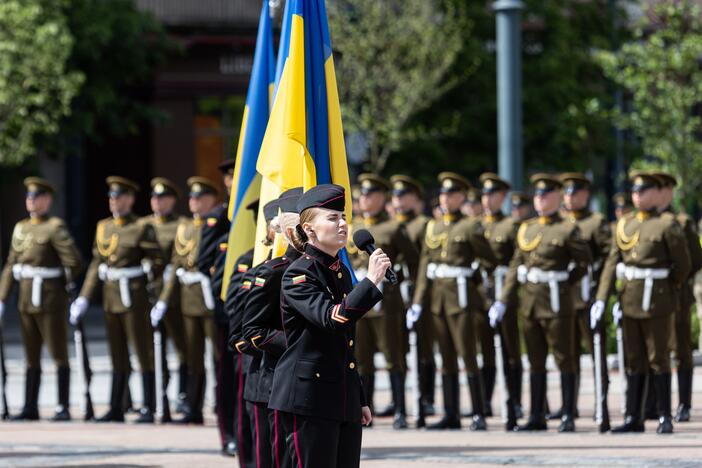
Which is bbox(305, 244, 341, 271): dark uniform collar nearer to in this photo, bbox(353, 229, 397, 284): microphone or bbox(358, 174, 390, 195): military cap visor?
bbox(353, 229, 397, 284): microphone

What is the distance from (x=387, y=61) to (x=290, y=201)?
61.5ft

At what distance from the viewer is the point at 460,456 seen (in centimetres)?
1072

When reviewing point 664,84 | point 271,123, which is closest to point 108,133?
point 664,84

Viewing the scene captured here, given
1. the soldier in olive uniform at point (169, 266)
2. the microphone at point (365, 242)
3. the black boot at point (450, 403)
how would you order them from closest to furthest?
the microphone at point (365, 242) < the black boot at point (450, 403) < the soldier in olive uniform at point (169, 266)

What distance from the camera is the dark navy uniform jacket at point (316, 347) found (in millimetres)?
6910

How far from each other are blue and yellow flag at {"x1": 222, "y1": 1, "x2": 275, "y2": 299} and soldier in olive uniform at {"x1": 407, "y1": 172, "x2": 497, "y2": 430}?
7.84 feet

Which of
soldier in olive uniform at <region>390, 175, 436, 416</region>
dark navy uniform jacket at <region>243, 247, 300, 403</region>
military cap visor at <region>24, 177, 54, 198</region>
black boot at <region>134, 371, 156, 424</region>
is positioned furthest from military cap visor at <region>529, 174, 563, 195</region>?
dark navy uniform jacket at <region>243, 247, 300, 403</region>

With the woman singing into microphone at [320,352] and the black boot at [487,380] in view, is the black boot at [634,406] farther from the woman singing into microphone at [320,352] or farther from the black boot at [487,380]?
the woman singing into microphone at [320,352]

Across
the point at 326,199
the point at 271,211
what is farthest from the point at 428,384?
the point at 326,199

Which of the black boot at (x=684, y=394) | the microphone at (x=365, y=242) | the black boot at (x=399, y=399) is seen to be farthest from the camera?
the black boot at (x=399, y=399)

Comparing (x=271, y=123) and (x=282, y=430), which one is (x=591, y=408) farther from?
(x=282, y=430)

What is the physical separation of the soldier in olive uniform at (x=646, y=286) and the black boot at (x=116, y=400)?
13.2 feet

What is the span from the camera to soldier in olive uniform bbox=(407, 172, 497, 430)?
41.5 feet

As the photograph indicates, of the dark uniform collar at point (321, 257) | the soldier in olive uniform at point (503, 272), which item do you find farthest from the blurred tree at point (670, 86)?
the dark uniform collar at point (321, 257)
